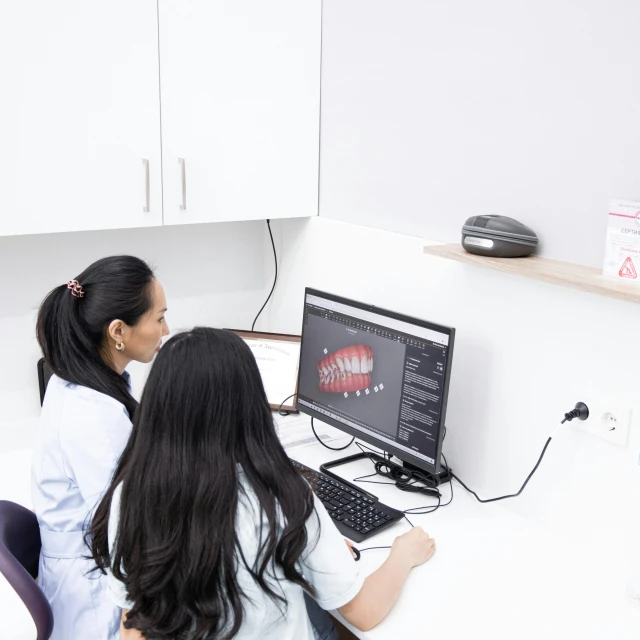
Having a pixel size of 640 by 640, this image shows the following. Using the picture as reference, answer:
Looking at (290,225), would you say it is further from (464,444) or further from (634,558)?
(634,558)

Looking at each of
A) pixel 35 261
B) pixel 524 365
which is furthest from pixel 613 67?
pixel 35 261

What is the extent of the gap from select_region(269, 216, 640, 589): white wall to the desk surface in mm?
63

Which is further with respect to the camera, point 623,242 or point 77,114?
point 77,114

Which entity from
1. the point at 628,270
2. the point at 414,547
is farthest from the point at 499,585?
the point at 628,270

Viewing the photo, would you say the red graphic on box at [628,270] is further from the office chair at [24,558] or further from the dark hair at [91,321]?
the office chair at [24,558]

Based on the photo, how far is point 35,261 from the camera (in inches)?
87.1

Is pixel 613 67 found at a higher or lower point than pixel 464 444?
higher

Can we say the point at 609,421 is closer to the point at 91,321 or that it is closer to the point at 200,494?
the point at 200,494

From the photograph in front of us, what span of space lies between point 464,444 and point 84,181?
3.81ft

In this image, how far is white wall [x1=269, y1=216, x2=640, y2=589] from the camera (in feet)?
4.87

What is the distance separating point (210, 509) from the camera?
3.83 ft

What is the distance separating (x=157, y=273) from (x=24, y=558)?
3.66 feet

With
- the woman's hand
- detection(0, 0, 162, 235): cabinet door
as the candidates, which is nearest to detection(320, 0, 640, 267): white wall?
detection(0, 0, 162, 235): cabinet door

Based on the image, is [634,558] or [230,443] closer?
[230,443]
